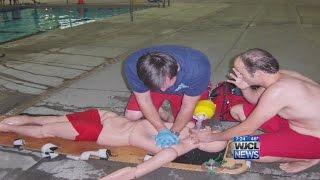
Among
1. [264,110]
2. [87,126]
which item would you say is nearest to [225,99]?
[264,110]

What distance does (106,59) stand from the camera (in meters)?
7.59

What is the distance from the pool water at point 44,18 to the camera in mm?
13150

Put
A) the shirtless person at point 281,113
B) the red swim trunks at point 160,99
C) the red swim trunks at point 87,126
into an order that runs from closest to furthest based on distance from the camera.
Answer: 1. the shirtless person at point 281,113
2. the red swim trunks at point 87,126
3. the red swim trunks at point 160,99

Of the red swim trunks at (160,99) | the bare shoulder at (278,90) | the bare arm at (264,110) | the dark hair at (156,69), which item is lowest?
the red swim trunks at (160,99)

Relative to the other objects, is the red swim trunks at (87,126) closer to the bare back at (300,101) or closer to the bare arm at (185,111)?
the bare arm at (185,111)

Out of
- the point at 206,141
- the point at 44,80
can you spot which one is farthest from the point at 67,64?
the point at 206,141

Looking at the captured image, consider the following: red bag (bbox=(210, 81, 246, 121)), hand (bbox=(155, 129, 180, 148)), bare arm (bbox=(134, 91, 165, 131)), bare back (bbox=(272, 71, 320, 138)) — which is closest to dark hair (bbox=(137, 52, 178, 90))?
bare arm (bbox=(134, 91, 165, 131))

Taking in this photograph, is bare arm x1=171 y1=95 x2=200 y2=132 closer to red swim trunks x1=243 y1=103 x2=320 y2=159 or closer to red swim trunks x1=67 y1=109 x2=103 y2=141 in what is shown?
red swim trunks x1=243 y1=103 x2=320 y2=159

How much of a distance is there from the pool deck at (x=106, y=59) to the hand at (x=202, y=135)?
34 cm

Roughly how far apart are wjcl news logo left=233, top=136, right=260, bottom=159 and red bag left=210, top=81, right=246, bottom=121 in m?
0.90

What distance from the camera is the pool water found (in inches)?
518

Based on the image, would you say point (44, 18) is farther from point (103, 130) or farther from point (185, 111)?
point (185, 111)

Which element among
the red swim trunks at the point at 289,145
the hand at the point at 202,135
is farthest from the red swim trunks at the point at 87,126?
the red swim trunks at the point at 289,145

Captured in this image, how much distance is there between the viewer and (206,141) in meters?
3.52
